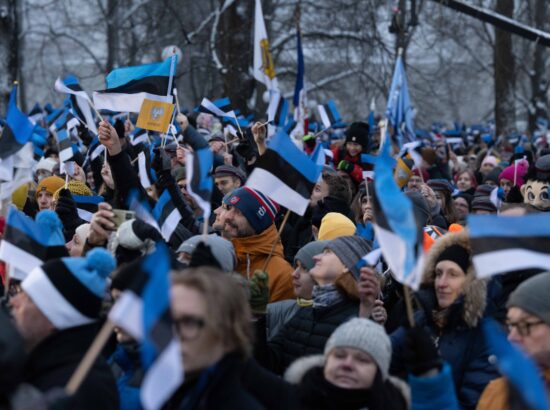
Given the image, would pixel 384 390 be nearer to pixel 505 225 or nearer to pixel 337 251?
pixel 505 225

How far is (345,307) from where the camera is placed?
17.0 feet

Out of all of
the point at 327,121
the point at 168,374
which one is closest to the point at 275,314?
the point at 168,374

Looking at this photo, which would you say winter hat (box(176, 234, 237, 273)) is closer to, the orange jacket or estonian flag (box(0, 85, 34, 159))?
the orange jacket

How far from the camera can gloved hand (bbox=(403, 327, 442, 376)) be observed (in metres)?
3.66

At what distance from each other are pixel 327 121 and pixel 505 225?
8322mm

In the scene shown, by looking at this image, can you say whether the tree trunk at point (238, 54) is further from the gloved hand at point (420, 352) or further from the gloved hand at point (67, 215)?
the gloved hand at point (420, 352)

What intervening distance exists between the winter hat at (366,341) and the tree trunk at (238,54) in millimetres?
13111

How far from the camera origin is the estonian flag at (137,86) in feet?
24.8

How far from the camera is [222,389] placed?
135 inches

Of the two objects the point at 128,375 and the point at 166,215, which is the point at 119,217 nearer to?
the point at 166,215

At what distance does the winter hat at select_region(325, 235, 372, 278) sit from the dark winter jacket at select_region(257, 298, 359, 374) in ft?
0.61

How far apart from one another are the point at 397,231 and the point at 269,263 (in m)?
2.21

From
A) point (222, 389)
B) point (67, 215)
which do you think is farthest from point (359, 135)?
point (222, 389)

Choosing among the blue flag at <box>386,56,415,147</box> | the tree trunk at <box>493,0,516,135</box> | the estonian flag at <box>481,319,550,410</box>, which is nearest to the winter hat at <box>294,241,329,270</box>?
the estonian flag at <box>481,319,550,410</box>
